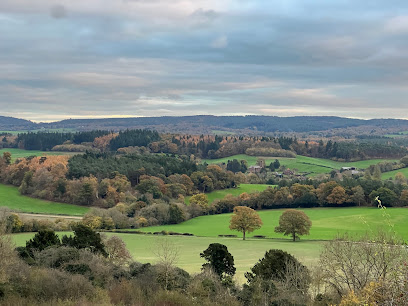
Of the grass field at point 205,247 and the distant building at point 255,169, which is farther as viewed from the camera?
the distant building at point 255,169

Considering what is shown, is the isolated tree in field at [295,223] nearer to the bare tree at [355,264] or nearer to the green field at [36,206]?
the bare tree at [355,264]

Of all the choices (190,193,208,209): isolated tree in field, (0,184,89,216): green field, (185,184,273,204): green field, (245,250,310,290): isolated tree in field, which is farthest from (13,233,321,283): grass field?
(185,184,273,204): green field

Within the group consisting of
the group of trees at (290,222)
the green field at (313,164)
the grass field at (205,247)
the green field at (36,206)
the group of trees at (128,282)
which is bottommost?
the green field at (36,206)

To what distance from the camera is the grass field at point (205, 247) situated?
1825 inches

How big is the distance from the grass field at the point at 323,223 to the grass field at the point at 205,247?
8.60 meters

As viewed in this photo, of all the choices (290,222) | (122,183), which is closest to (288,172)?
(122,183)

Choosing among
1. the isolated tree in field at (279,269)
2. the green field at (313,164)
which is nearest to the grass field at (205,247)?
the isolated tree in field at (279,269)

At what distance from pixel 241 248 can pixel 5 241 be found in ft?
114

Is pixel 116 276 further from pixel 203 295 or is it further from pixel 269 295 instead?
pixel 269 295

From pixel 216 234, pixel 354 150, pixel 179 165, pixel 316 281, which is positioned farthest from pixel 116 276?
pixel 354 150

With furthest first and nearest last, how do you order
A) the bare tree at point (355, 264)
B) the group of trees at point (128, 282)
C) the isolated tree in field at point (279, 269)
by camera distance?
the isolated tree in field at point (279, 269) < the group of trees at point (128, 282) < the bare tree at point (355, 264)

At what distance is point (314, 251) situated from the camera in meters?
55.3

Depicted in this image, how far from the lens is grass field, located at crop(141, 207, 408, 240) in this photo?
7462cm

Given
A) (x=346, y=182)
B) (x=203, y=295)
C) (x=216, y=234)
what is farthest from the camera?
(x=346, y=182)
